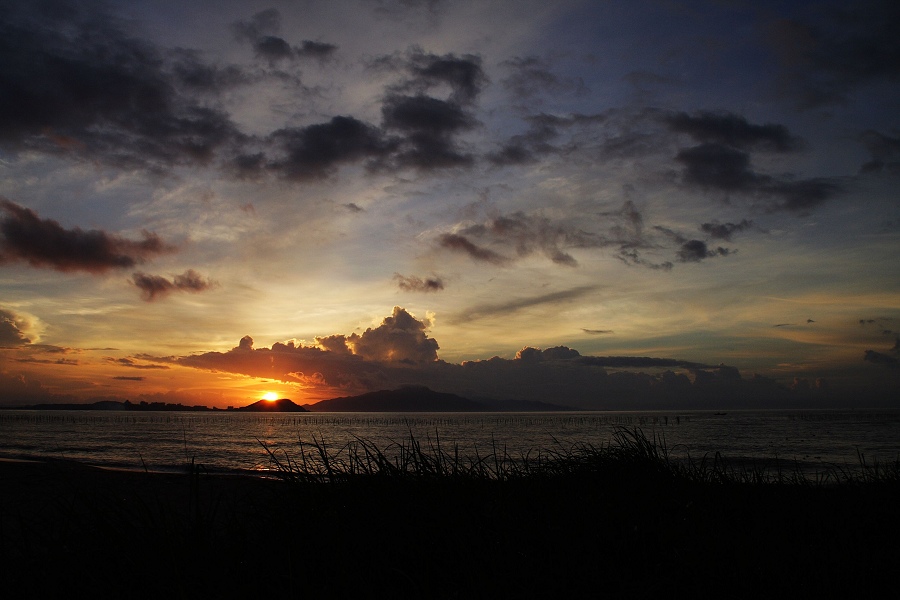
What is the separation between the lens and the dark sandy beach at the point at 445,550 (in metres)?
3.73

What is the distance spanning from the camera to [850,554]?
15.3 ft

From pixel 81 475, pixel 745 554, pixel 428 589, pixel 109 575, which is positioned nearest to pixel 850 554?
pixel 745 554

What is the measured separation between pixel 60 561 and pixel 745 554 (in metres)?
5.28

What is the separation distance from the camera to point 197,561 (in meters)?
3.95

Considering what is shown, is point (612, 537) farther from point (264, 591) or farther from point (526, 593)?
point (264, 591)

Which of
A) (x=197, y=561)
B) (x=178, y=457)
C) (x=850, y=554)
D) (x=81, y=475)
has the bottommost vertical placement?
(x=178, y=457)

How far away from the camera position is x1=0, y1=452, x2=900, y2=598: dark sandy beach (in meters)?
3.73

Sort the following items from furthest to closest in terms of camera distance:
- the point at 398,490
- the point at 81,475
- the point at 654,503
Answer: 1. the point at 81,475
2. the point at 654,503
3. the point at 398,490

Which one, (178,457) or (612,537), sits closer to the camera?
(612,537)

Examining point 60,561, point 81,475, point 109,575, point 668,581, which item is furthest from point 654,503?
point 81,475

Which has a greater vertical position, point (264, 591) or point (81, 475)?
point (264, 591)

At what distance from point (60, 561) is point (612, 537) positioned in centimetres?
432

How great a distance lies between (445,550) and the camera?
4.23 metres

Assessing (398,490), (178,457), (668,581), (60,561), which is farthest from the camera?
(178,457)
